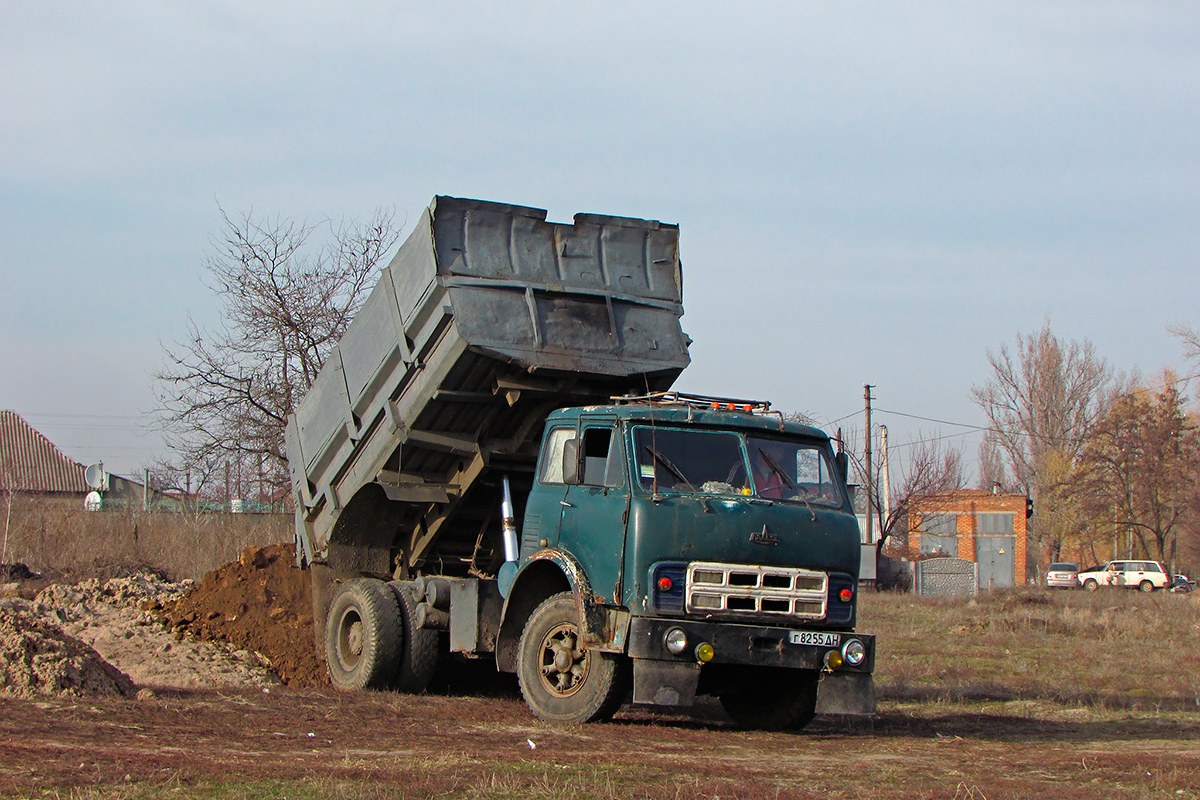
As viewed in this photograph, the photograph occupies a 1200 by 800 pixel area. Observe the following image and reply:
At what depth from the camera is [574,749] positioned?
25.3 feet

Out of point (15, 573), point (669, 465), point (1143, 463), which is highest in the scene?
point (1143, 463)

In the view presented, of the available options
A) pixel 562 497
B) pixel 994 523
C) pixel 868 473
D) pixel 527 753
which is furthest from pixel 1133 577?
pixel 527 753

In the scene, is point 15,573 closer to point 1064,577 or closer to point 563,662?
point 563,662

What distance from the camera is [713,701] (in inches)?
470

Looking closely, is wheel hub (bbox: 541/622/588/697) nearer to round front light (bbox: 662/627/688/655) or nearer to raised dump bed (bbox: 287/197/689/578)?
round front light (bbox: 662/627/688/655)

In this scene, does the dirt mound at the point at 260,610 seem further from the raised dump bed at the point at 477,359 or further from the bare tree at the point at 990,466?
the bare tree at the point at 990,466

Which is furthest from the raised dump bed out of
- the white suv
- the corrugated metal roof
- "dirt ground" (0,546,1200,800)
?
the corrugated metal roof

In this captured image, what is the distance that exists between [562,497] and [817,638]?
7.22 ft

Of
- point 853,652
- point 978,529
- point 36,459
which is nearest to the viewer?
point 853,652

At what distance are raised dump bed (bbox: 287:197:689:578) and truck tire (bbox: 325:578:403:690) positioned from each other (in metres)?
0.59

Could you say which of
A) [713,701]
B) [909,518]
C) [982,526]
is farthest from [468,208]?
[982,526]

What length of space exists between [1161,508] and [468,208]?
60.6m

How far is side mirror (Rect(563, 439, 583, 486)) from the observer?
922 centimetres

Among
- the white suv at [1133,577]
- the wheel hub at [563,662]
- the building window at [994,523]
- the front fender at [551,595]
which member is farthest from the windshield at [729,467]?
the building window at [994,523]
